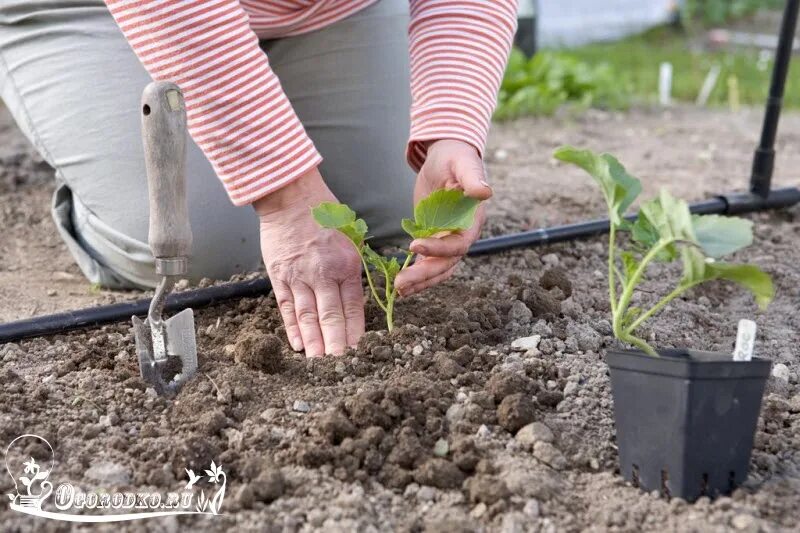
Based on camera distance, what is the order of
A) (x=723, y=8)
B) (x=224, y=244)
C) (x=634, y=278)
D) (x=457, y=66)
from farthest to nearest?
(x=723, y=8)
(x=224, y=244)
(x=457, y=66)
(x=634, y=278)

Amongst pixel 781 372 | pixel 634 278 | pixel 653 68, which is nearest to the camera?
pixel 634 278

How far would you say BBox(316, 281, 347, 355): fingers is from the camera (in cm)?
152

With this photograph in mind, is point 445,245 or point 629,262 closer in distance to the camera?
point 629,262

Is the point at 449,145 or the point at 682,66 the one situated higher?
the point at 449,145

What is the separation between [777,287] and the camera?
78.5 inches

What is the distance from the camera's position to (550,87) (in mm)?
3955

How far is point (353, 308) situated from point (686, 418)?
2.10 ft

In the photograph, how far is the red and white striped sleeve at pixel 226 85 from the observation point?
150cm

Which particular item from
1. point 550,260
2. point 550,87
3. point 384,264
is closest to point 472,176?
point 384,264

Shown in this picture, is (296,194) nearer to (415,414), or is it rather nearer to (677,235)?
(415,414)

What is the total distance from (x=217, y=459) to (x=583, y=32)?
5467 mm

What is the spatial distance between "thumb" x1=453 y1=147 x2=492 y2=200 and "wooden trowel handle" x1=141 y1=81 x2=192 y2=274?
44 centimetres

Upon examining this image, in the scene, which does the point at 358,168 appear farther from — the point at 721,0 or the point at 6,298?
the point at 721,0

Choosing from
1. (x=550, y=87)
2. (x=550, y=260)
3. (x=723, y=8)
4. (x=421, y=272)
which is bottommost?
(x=723, y=8)
